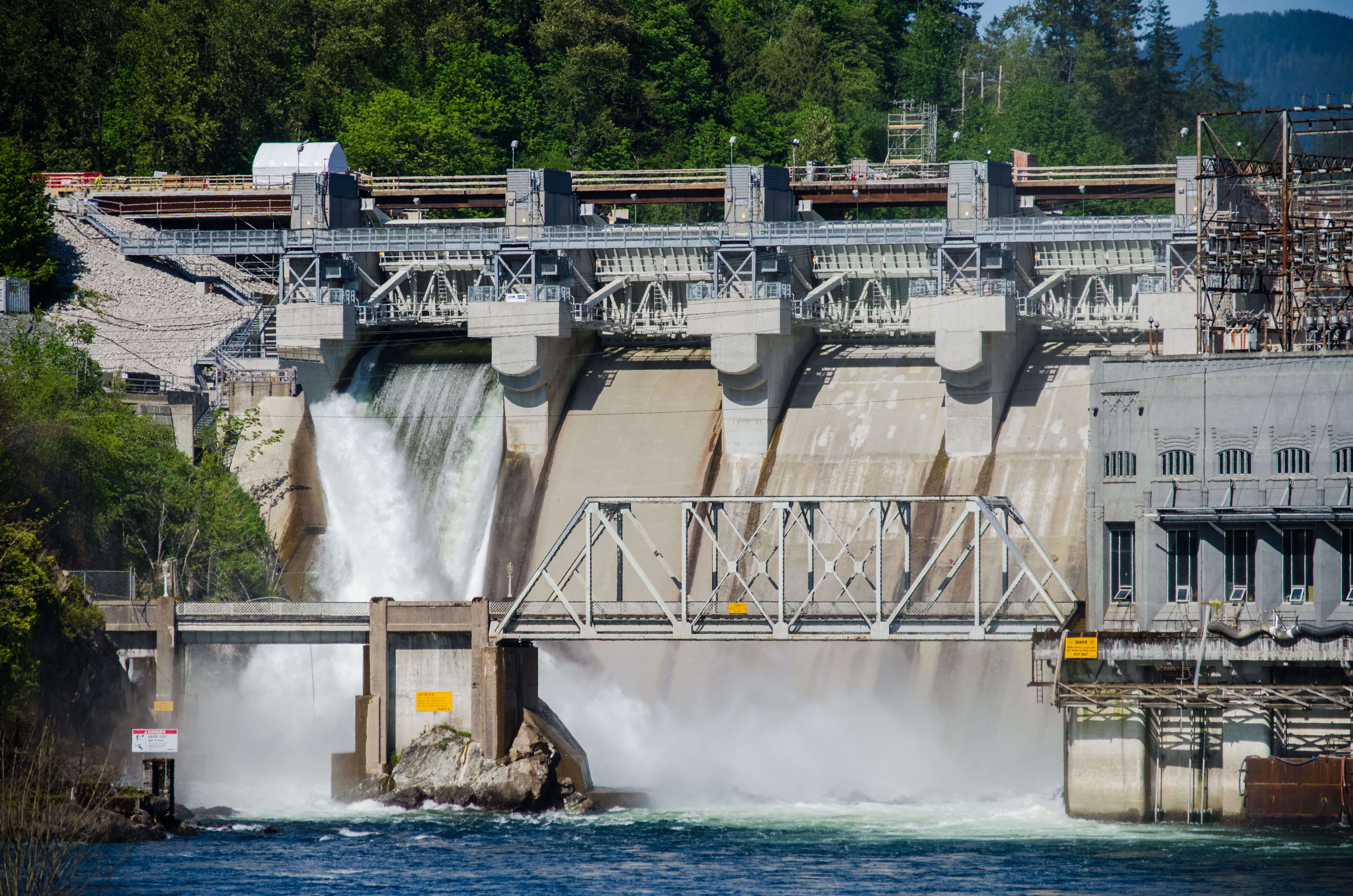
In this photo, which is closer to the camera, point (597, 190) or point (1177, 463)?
point (1177, 463)

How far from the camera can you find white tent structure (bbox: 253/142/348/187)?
340 ft

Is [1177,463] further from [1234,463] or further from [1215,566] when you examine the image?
[1215,566]

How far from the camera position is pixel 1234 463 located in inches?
2393

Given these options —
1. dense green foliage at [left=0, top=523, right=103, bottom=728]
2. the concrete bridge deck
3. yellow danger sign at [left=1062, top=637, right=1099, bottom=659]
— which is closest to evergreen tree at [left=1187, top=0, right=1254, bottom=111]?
the concrete bridge deck

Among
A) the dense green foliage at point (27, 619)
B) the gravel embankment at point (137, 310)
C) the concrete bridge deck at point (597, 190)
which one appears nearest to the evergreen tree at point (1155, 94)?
the concrete bridge deck at point (597, 190)

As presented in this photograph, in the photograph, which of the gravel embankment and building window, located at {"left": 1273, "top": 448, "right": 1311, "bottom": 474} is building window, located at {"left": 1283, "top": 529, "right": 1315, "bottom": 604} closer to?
building window, located at {"left": 1273, "top": 448, "right": 1311, "bottom": 474}

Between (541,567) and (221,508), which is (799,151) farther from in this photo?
(541,567)

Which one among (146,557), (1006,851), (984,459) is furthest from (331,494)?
(1006,851)

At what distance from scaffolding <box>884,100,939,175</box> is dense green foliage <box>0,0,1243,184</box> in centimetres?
155

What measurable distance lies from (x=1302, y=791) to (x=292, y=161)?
223ft

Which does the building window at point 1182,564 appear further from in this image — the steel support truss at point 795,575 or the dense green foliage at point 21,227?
the dense green foliage at point 21,227

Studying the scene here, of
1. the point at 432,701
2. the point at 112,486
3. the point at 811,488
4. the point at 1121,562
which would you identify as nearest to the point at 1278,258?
the point at 1121,562

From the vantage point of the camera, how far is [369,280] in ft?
297

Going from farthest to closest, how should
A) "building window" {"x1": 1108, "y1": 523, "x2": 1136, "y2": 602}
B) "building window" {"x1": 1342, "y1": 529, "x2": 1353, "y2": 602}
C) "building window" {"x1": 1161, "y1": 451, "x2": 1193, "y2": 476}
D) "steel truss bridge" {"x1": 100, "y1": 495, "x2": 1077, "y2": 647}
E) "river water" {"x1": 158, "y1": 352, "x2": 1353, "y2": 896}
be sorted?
"steel truss bridge" {"x1": 100, "y1": 495, "x2": 1077, "y2": 647} < "building window" {"x1": 1108, "y1": 523, "x2": 1136, "y2": 602} < "building window" {"x1": 1161, "y1": 451, "x2": 1193, "y2": 476} < "building window" {"x1": 1342, "y1": 529, "x2": 1353, "y2": 602} < "river water" {"x1": 158, "y1": 352, "x2": 1353, "y2": 896}
